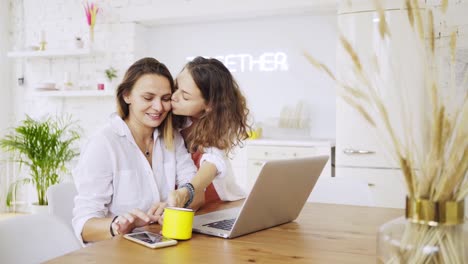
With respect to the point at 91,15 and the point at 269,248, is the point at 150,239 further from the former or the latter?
the point at 91,15

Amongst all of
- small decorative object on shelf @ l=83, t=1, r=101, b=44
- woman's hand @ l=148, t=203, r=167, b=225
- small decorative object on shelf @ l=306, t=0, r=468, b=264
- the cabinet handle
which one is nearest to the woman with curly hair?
woman's hand @ l=148, t=203, r=167, b=225

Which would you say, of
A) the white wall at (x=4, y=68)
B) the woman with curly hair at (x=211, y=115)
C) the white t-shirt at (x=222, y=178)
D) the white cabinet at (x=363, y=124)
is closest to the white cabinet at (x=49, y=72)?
the white wall at (x=4, y=68)

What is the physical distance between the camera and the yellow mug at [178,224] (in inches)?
51.1

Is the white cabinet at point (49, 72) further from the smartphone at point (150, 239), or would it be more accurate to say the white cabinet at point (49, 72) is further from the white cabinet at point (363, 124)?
the smartphone at point (150, 239)

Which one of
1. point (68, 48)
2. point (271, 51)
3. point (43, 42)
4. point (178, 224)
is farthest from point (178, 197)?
point (43, 42)

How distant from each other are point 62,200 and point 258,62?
3691mm

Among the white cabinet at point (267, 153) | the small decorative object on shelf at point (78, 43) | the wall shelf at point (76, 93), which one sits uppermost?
the small decorative object on shelf at point (78, 43)

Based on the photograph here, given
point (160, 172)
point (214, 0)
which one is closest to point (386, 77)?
point (214, 0)

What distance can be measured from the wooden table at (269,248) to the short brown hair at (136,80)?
62 cm

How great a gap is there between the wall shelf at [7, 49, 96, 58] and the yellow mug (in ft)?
14.6

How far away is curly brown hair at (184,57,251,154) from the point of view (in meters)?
2.11

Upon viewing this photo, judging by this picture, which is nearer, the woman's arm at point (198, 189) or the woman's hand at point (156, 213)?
the woman's hand at point (156, 213)

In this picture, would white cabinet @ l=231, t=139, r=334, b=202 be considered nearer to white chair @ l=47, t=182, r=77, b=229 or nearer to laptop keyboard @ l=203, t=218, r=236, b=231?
white chair @ l=47, t=182, r=77, b=229

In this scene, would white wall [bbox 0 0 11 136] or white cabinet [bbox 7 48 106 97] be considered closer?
white cabinet [bbox 7 48 106 97]
